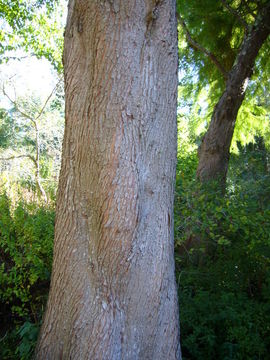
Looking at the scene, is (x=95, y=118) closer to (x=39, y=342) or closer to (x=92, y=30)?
(x=92, y=30)

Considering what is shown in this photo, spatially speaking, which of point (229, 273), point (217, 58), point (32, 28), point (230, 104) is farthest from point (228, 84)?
point (32, 28)

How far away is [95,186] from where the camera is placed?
2367mm

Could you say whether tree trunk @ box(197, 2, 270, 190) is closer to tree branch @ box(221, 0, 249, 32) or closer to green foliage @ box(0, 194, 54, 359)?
tree branch @ box(221, 0, 249, 32)

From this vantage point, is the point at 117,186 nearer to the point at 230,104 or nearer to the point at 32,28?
the point at 230,104

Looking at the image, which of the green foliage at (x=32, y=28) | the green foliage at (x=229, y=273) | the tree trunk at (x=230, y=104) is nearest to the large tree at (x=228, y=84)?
the tree trunk at (x=230, y=104)

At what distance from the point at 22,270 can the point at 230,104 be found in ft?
13.1

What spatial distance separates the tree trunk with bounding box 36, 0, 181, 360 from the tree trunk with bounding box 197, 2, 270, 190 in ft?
10.7

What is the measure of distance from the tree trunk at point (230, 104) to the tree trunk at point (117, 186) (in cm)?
327

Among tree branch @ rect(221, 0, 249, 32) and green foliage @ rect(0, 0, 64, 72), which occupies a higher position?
green foliage @ rect(0, 0, 64, 72)

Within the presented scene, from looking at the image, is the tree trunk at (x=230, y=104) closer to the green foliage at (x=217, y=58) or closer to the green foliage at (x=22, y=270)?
the green foliage at (x=217, y=58)

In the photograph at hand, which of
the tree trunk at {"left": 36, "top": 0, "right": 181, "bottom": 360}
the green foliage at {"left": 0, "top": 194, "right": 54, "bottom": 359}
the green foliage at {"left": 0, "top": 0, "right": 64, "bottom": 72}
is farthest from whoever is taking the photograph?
the green foliage at {"left": 0, "top": 0, "right": 64, "bottom": 72}

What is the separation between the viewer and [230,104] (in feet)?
18.5

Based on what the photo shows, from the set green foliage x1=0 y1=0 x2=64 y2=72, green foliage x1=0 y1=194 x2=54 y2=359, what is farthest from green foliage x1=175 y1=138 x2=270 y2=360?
green foliage x1=0 y1=0 x2=64 y2=72

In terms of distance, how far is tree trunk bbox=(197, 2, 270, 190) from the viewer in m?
5.67
